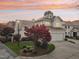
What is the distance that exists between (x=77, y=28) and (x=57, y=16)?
11500 mm

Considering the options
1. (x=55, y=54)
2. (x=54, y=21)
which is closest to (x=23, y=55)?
(x=55, y=54)

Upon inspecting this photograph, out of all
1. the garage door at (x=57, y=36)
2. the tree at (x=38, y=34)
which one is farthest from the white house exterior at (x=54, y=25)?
the tree at (x=38, y=34)

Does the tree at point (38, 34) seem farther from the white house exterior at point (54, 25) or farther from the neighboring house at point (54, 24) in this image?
the neighboring house at point (54, 24)

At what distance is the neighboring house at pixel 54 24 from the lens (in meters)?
46.0

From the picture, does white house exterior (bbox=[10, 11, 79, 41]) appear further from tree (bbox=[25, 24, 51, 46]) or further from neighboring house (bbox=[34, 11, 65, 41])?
tree (bbox=[25, 24, 51, 46])

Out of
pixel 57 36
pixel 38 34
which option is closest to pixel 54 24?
pixel 57 36

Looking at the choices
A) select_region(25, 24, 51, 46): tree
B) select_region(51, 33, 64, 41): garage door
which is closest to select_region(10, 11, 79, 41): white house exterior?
select_region(51, 33, 64, 41): garage door

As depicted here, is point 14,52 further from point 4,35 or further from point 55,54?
point 4,35

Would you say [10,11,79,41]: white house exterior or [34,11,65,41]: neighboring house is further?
[34,11,65,41]: neighboring house

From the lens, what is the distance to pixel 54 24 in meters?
50.9

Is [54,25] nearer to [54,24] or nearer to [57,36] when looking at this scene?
[54,24]

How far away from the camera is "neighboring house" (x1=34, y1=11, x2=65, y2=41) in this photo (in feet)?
151

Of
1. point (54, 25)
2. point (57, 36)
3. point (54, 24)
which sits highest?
point (54, 24)

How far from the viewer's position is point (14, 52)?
29.7 m
